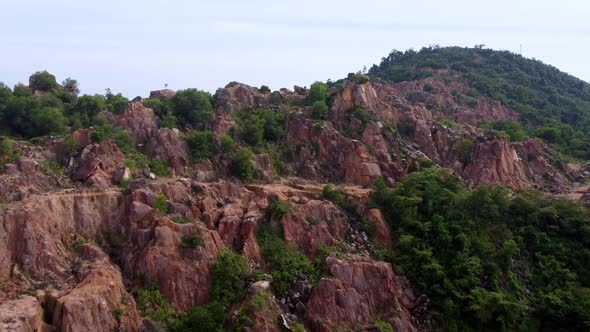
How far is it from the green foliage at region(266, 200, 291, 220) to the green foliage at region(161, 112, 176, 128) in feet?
31.6

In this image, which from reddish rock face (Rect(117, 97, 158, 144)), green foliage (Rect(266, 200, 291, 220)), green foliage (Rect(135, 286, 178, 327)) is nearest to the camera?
green foliage (Rect(135, 286, 178, 327))

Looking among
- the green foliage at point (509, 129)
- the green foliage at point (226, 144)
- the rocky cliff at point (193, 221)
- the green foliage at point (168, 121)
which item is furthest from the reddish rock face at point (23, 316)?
the green foliage at point (509, 129)

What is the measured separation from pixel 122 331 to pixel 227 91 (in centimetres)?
2209

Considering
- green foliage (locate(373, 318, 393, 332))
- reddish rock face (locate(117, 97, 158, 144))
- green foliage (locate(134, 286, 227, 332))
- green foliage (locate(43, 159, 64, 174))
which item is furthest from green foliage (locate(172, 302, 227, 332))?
reddish rock face (locate(117, 97, 158, 144))

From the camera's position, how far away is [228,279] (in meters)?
23.8

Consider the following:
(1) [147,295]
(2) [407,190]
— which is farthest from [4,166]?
(2) [407,190]

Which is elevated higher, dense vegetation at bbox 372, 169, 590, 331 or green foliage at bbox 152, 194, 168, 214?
green foliage at bbox 152, 194, 168, 214

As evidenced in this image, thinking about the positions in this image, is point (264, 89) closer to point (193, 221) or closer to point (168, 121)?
point (168, 121)

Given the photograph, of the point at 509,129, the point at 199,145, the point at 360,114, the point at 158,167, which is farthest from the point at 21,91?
the point at 509,129

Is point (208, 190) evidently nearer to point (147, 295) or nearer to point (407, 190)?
point (147, 295)

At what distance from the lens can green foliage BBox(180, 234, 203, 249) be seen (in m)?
24.0

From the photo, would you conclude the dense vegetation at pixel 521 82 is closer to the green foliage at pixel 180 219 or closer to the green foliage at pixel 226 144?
the green foliage at pixel 226 144

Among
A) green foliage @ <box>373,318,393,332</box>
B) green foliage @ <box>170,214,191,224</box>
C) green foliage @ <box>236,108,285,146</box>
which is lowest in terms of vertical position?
green foliage @ <box>373,318,393,332</box>

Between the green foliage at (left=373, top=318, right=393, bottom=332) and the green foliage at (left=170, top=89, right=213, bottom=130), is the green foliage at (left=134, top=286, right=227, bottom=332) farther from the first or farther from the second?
the green foliage at (left=170, top=89, right=213, bottom=130)
